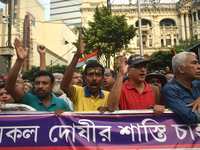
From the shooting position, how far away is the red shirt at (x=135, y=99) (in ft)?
8.86

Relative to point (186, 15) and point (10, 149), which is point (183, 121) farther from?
point (186, 15)

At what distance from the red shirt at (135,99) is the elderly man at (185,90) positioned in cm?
21

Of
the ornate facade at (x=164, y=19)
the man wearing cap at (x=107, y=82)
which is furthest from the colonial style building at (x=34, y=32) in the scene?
the man wearing cap at (x=107, y=82)

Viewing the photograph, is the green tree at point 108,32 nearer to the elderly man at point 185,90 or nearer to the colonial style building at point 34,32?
the colonial style building at point 34,32

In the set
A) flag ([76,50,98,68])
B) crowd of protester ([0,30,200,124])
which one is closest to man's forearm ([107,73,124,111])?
crowd of protester ([0,30,200,124])

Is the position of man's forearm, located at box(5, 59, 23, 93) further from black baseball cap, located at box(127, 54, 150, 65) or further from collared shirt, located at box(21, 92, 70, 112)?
black baseball cap, located at box(127, 54, 150, 65)

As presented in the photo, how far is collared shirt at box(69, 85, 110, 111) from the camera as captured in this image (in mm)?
2754

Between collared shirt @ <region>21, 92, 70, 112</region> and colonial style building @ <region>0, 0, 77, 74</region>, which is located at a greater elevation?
colonial style building @ <region>0, 0, 77, 74</region>

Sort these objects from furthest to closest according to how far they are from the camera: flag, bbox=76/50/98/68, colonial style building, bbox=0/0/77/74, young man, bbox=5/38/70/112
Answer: colonial style building, bbox=0/0/77/74 → flag, bbox=76/50/98/68 → young man, bbox=5/38/70/112

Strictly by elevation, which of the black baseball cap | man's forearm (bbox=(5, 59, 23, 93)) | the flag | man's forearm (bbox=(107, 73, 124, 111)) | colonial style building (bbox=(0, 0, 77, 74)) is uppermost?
colonial style building (bbox=(0, 0, 77, 74))

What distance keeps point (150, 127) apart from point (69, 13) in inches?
3727

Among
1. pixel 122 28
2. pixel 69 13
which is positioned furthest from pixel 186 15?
pixel 69 13

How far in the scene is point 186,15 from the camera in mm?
43531

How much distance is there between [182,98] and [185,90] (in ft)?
0.52
